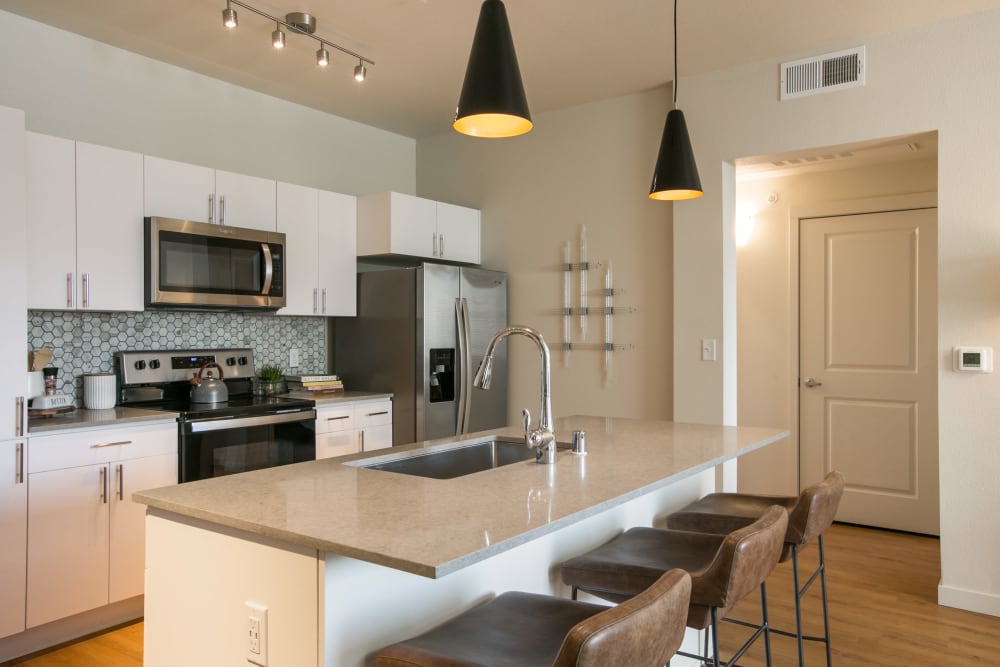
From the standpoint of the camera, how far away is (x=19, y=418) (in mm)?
2807

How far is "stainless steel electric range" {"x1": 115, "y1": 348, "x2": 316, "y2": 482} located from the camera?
11.0ft

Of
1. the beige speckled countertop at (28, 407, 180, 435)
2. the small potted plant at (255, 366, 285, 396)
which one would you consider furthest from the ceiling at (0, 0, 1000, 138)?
the beige speckled countertop at (28, 407, 180, 435)

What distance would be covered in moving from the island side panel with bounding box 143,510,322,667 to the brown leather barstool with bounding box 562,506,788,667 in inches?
30.6

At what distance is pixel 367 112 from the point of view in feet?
15.6

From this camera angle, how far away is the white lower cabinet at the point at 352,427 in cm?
397

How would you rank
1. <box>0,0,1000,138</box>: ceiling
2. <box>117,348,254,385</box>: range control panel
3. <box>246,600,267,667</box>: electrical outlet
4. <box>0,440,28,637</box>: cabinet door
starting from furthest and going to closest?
<box>117,348,254,385</box>: range control panel < <box>0,0,1000,138</box>: ceiling < <box>0,440,28,637</box>: cabinet door < <box>246,600,267,667</box>: electrical outlet

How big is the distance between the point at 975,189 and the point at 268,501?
3287mm

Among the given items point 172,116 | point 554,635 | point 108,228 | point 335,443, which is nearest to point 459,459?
point 554,635

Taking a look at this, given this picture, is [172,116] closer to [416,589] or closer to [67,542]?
[67,542]

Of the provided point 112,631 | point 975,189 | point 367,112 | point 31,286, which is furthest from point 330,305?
point 975,189

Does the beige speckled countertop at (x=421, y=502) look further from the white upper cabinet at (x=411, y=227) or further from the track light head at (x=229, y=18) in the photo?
the white upper cabinet at (x=411, y=227)

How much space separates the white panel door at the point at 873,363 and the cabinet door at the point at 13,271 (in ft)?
14.9

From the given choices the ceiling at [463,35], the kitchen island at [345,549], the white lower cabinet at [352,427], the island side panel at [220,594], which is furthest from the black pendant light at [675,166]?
the white lower cabinet at [352,427]

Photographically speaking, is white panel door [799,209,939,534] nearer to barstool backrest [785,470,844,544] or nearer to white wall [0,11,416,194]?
barstool backrest [785,470,844,544]
